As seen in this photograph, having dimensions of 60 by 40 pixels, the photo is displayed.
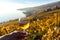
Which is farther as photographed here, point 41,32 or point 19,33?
point 41,32

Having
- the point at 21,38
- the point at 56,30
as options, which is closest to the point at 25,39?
the point at 21,38

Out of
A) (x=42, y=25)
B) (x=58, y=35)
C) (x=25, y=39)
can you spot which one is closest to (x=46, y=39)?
(x=58, y=35)

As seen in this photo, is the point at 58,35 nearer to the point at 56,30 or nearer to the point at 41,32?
the point at 56,30

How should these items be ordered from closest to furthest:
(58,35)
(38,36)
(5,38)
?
(58,35) → (5,38) → (38,36)

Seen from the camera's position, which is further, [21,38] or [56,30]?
[21,38]

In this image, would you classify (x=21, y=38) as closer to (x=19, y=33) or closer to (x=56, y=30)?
(x=19, y=33)

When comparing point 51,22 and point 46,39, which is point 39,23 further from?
point 46,39

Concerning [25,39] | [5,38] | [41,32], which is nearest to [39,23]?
[41,32]

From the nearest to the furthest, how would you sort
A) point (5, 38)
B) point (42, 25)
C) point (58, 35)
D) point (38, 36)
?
1. point (58, 35)
2. point (5, 38)
3. point (38, 36)
4. point (42, 25)

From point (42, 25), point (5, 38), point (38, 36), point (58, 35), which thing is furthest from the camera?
point (42, 25)
